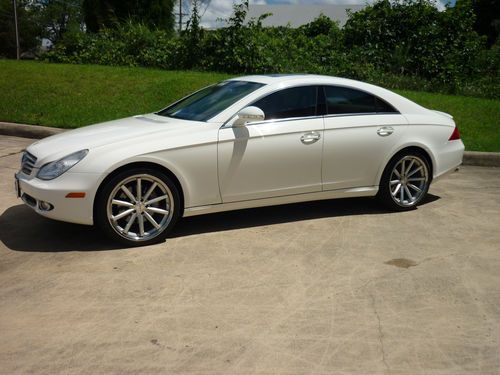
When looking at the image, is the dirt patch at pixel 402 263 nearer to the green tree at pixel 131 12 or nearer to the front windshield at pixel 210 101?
the front windshield at pixel 210 101

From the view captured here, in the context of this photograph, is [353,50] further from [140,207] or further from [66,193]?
[66,193]

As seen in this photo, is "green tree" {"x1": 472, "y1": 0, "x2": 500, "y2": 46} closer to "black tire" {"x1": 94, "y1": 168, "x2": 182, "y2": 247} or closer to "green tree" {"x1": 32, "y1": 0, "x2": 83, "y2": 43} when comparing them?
"black tire" {"x1": 94, "y1": 168, "x2": 182, "y2": 247}

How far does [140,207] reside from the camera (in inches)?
204

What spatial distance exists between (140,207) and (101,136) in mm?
754

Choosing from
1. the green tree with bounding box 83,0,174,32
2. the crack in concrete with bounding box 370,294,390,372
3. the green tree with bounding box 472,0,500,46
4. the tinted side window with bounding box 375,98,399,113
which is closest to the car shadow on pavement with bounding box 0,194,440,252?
the tinted side window with bounding box 375,98,399,113

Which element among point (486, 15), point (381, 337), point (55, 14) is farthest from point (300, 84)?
point (55, 14)

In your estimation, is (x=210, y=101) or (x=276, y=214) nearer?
(x=210, y=101)

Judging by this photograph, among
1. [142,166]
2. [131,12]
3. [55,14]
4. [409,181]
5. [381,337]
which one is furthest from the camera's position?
[55,14]

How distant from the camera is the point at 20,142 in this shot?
967 centimetres

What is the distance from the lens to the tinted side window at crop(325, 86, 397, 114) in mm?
6110

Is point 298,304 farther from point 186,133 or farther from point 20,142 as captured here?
point 20,142

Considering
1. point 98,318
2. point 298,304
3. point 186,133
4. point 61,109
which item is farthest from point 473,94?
point 98,318

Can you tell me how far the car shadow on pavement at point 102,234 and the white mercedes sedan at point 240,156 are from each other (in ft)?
0.93

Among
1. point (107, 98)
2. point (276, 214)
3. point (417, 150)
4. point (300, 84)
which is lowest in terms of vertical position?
point (276, 214)
